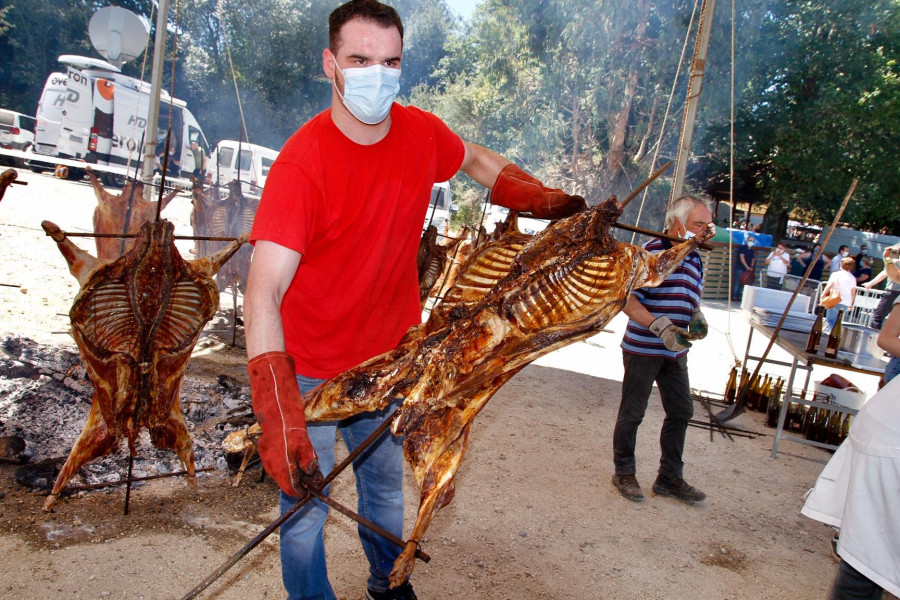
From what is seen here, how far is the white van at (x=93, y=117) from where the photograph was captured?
1777 centimetres

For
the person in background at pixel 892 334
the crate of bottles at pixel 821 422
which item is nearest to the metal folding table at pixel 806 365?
the crate of bottles at pixel 821 422

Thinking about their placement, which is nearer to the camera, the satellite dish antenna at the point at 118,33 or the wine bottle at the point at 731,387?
the wine bottle at the point at 731,387

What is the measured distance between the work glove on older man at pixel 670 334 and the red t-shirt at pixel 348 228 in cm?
191

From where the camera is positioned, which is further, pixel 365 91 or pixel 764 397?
pixel 764 397

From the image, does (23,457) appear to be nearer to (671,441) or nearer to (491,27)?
(671,441)

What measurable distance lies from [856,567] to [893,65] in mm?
21709

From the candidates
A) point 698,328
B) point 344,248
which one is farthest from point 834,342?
point 344,248

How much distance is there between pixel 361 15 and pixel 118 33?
7508 millimetres

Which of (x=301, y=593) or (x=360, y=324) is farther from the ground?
(x=360, y=324)

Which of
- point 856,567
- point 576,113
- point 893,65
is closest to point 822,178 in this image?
point 893,65

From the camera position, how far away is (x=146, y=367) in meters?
2.98

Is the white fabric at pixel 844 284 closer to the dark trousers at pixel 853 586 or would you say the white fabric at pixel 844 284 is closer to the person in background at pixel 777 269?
the person in background at pixel 777 269

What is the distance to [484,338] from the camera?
2.07 m

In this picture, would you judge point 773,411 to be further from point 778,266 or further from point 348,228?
point 778,266
